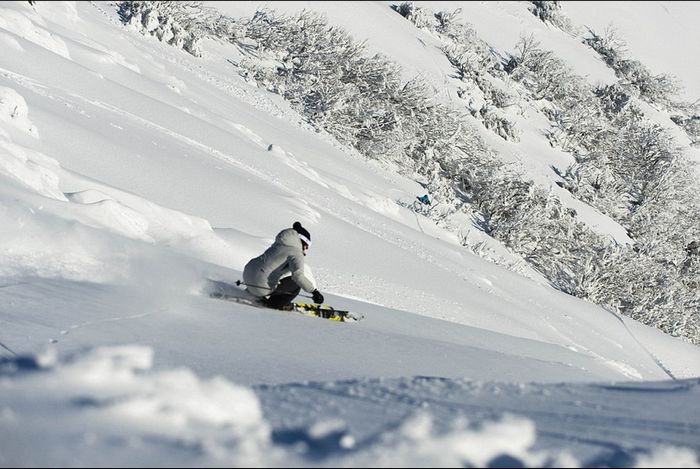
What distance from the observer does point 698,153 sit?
80.0 feet

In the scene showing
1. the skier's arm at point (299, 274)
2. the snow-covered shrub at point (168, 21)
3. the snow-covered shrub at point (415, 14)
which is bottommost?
the snow-covered shrub at point (168, 21)

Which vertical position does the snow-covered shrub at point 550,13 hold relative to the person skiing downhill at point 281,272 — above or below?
above

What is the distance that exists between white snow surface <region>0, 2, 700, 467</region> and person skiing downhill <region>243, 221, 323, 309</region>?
0.38 meters

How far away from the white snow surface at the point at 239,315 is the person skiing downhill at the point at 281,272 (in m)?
0.38

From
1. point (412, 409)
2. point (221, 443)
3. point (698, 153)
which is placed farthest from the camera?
point (698, 153)

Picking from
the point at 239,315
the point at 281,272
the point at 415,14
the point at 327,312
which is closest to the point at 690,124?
the point at 415,14

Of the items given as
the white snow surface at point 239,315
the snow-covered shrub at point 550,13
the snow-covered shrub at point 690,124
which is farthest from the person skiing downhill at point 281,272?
the snow-covered shrub at point 550,13

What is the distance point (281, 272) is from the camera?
5.99 metres

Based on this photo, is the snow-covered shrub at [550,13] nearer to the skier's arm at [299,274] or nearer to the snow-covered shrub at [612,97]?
the snow-covered shrub at [612,97]

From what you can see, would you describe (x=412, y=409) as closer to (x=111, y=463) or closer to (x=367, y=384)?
(x=367, y=384)

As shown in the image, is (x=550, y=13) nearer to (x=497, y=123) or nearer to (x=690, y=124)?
(x=690, y=124)

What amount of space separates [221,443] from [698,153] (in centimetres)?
2560

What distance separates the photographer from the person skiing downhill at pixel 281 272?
5887mm

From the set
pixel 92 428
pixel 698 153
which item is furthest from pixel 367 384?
pixel 698 153
